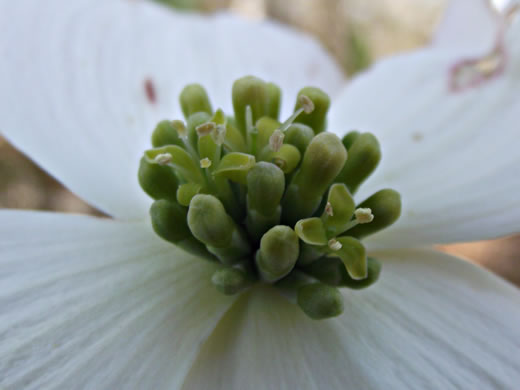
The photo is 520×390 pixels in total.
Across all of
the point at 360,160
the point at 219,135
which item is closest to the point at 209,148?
the point at 219,135

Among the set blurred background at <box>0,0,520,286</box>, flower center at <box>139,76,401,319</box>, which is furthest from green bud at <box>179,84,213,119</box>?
blurred background at <box>0,0,520,286</box>

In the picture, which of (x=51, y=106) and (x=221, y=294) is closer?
(x=221, y=294)

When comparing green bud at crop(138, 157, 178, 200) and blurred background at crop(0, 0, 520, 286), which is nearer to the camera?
green bud at crop(138, 157, 178, 200)

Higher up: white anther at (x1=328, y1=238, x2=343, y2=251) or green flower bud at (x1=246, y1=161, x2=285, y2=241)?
green flower bud at (x1=246, y1=161, x2=285, y2=241)

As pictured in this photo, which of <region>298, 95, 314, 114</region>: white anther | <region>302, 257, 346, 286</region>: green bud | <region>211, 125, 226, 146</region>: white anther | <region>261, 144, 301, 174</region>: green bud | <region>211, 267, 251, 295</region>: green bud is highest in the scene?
<region>298, 95, 314, 114</region>: white anther

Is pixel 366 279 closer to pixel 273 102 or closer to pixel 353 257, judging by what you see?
pixel 353 257

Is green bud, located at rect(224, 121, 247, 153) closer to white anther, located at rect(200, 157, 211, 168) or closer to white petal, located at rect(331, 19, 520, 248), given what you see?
white anther, located at rect(200, 157, 211, 168)

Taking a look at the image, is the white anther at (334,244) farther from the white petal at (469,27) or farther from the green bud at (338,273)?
the white petal at (469,27)

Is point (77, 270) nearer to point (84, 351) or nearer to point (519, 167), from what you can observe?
point (84, 351)

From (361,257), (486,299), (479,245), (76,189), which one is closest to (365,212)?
(361,257)
